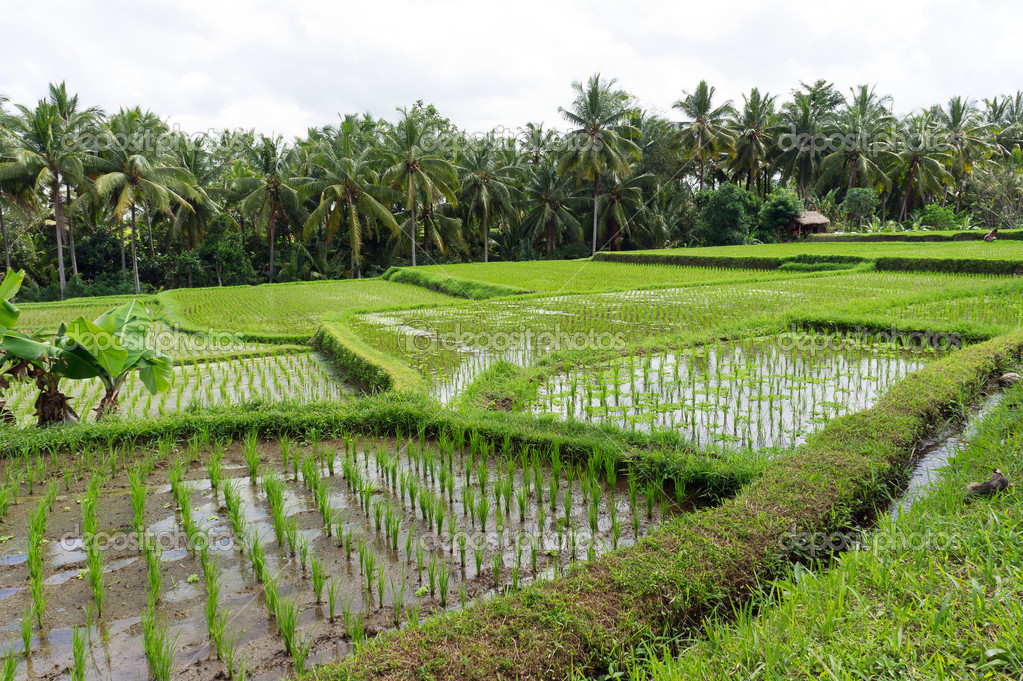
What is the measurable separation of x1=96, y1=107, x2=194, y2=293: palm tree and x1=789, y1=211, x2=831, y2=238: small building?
→ 69.9ft

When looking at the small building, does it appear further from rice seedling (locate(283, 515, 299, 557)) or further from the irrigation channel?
rice seedling (locate(283, 515, 299, 557))

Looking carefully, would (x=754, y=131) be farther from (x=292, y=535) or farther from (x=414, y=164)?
(x=292, y=535)

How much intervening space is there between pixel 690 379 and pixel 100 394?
542cm

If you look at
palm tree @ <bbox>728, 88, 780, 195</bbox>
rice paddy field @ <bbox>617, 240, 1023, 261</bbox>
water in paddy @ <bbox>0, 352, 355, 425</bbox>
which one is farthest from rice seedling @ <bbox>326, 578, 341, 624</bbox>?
palm tree @ <bbox>728, 88, 780, 195</bbox>

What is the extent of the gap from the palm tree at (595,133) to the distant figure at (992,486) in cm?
2174

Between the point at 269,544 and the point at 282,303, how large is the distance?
11107 millimetres

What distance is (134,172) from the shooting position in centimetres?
1883

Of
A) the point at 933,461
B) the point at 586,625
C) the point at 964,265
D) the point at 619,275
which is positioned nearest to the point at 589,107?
the point at 619,275

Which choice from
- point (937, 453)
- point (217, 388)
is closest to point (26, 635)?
point (217, 388)

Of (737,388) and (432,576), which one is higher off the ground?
(737,388)

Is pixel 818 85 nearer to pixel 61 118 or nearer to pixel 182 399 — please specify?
pixel 61 118

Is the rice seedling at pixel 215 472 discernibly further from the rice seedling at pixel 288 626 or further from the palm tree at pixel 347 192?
the palm tree at pixel 347 192

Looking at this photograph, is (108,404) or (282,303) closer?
(108,404)

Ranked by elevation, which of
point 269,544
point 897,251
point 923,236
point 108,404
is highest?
point 923,236
